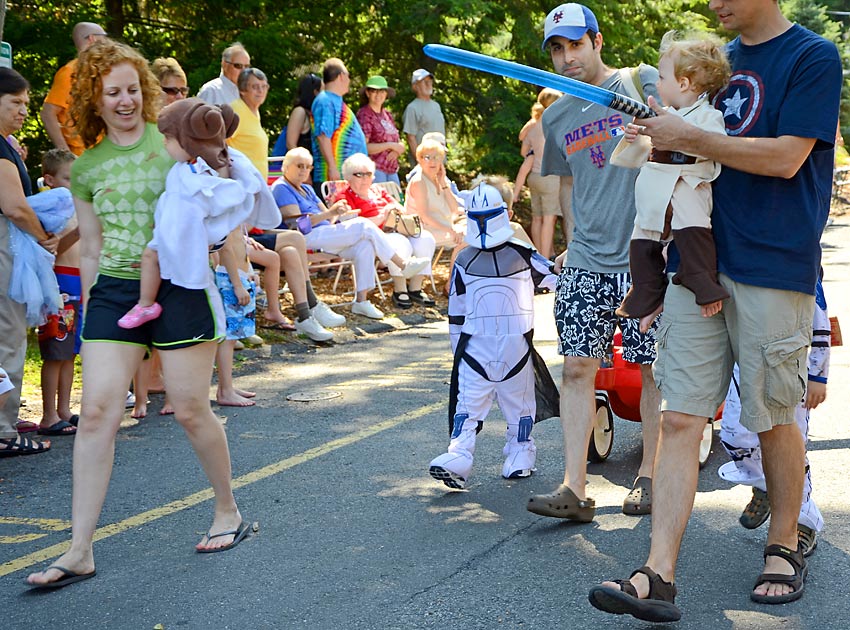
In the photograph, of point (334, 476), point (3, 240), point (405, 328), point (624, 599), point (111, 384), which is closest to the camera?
point (624, 599)

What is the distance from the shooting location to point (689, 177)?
4.08m

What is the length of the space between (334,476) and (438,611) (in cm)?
205

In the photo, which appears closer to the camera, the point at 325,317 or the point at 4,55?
the point at 4,55

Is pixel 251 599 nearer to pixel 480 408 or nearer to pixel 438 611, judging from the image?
pixel 438 611

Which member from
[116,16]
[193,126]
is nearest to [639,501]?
[193,126]

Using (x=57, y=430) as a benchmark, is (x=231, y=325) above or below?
above

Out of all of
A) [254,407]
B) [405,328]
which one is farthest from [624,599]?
[405,328]

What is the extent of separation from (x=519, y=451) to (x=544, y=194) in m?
9.00

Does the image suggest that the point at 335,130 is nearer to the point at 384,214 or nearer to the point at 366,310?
the point at 384,214

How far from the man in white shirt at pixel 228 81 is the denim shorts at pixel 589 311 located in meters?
6.54

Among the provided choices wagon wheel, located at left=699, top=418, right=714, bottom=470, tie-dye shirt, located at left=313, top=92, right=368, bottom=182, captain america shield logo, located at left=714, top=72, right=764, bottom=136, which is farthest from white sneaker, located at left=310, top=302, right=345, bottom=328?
captain america shield logo, located at left=714, top=72, right=764, bottom=136

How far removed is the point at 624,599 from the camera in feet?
12.5

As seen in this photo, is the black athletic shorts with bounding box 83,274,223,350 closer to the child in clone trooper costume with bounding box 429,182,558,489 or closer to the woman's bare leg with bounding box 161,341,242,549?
the woman's bare leg with bounding box 161,341,242,549

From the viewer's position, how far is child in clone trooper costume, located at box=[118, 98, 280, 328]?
4688mm
